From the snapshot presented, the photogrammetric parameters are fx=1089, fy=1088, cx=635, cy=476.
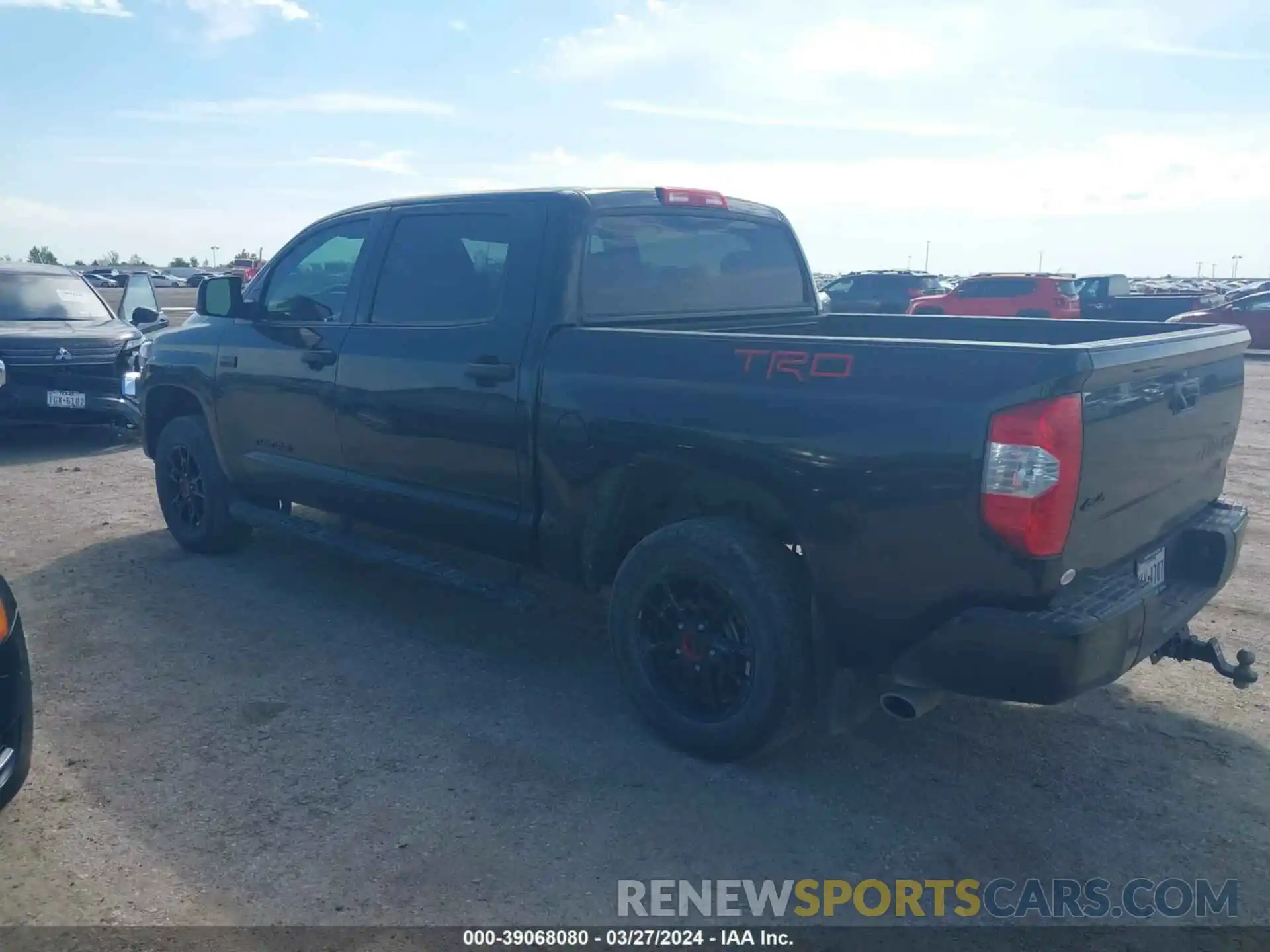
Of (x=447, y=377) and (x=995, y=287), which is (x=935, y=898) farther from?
A: (x=995, y=287)

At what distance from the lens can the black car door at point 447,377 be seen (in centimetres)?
446

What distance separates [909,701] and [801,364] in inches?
44.5

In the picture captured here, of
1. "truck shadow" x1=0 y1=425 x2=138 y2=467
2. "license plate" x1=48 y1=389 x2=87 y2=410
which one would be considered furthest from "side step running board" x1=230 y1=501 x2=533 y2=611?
"truck shadow" x1=0 y1=425 x2=138 y2=467

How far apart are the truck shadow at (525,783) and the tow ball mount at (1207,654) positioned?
Result: 1.07 ft

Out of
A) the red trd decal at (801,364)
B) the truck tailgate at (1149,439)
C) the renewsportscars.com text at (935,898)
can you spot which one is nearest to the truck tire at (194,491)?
the red trd decal at (801,364)

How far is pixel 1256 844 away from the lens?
340cm

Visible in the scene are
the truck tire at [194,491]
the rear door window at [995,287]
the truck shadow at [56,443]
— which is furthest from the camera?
the rear door window at [995,287]

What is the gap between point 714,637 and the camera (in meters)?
3.87

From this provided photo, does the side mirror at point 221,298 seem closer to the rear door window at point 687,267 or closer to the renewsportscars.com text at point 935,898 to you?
the rear door window at point 687,267

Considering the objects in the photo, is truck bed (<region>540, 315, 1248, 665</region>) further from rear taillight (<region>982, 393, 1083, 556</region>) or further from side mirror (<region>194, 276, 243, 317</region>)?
side mirror (<region>194, 276, 243, 317</region>)

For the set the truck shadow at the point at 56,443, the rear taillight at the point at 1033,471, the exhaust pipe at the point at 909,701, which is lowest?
the truck shadow at the point at 56,443

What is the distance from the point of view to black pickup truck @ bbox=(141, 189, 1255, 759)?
3.15m

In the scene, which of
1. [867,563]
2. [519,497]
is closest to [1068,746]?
[867,563]

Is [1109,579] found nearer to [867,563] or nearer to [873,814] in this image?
[867,563]
